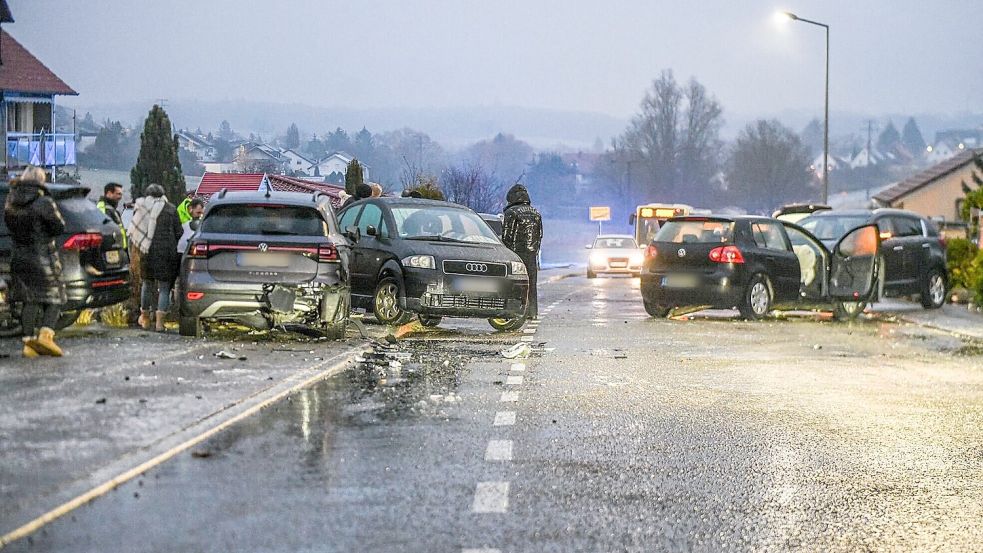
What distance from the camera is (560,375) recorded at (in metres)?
13.5

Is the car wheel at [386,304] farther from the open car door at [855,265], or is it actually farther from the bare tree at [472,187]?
the bare tree at [472,187]

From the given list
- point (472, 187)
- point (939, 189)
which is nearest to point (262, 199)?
point (472, 187)

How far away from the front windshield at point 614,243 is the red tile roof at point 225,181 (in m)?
11.4

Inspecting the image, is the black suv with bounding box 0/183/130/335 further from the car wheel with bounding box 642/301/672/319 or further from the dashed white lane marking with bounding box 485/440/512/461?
the car wheel with bounding box 642/301/672/319

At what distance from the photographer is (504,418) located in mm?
10430

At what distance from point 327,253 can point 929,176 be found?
194ft

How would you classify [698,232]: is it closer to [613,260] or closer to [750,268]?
[750,268]

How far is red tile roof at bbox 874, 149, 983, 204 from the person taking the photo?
66.9 meters

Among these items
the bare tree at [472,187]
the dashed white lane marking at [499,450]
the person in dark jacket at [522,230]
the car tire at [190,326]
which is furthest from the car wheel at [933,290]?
the bare tree at [472,187]

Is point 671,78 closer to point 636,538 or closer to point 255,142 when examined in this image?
point 255,142

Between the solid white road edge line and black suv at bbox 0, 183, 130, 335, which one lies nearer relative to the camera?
the solid white road edge line

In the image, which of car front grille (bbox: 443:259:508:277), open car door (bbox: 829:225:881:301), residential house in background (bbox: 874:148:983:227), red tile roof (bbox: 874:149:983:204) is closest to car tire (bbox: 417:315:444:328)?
car front grille (bbox: 443:259:508:277)

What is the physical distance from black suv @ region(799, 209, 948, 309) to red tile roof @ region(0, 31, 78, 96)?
3462 cm

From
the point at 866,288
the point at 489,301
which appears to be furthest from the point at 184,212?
the point at 866,288
